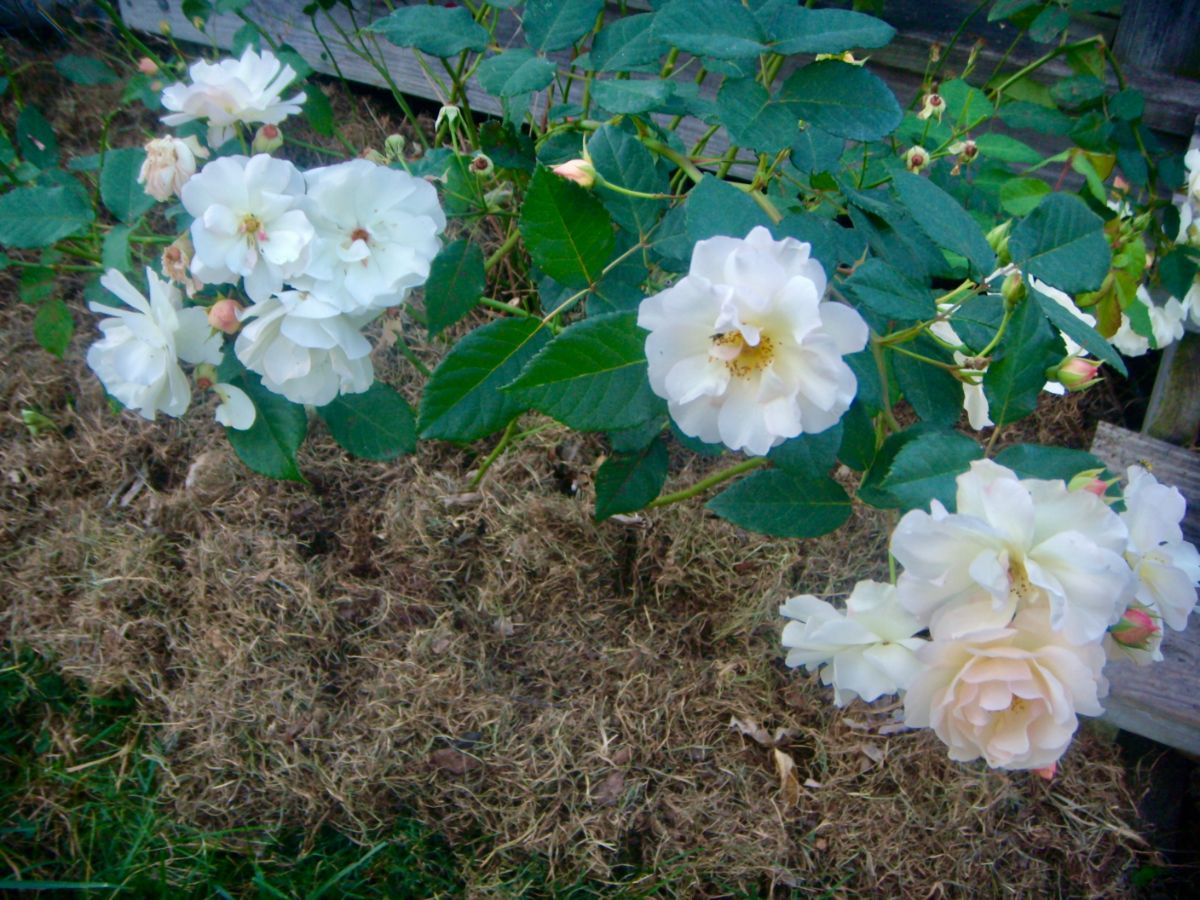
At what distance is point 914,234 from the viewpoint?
2.87 ft

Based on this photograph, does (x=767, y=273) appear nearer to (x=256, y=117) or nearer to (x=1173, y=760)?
(x=256, y=117)

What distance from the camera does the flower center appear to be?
0.62 metres

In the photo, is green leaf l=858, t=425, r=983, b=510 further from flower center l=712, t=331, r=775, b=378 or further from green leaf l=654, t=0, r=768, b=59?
green leaf l=654, t=0, r=768, b=59

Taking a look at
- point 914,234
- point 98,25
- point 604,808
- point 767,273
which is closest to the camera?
point 767,273

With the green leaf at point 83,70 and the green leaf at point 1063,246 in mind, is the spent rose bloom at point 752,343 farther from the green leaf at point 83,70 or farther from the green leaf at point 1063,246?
the green leaf at point 83,70

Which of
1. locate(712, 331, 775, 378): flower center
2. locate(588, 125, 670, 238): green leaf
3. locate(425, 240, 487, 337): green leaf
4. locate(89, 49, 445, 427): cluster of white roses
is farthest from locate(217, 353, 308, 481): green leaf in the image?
locate(712, 331, 775, 378): flower center

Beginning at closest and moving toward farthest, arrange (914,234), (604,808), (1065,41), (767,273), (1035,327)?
(767,273)
(1035,327)
(914,234)
(604,808)
(1065,41)

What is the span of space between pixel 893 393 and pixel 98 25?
2480 millimetres

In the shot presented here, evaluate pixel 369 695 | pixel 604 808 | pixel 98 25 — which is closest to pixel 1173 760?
pixel 604 808

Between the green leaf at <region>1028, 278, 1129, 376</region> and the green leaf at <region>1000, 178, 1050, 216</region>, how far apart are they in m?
0.81

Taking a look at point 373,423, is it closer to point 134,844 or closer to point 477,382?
point 477,382

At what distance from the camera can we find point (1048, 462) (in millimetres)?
659

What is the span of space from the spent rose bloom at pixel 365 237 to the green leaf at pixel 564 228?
103 millimetres

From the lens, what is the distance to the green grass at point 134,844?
1417 mm
